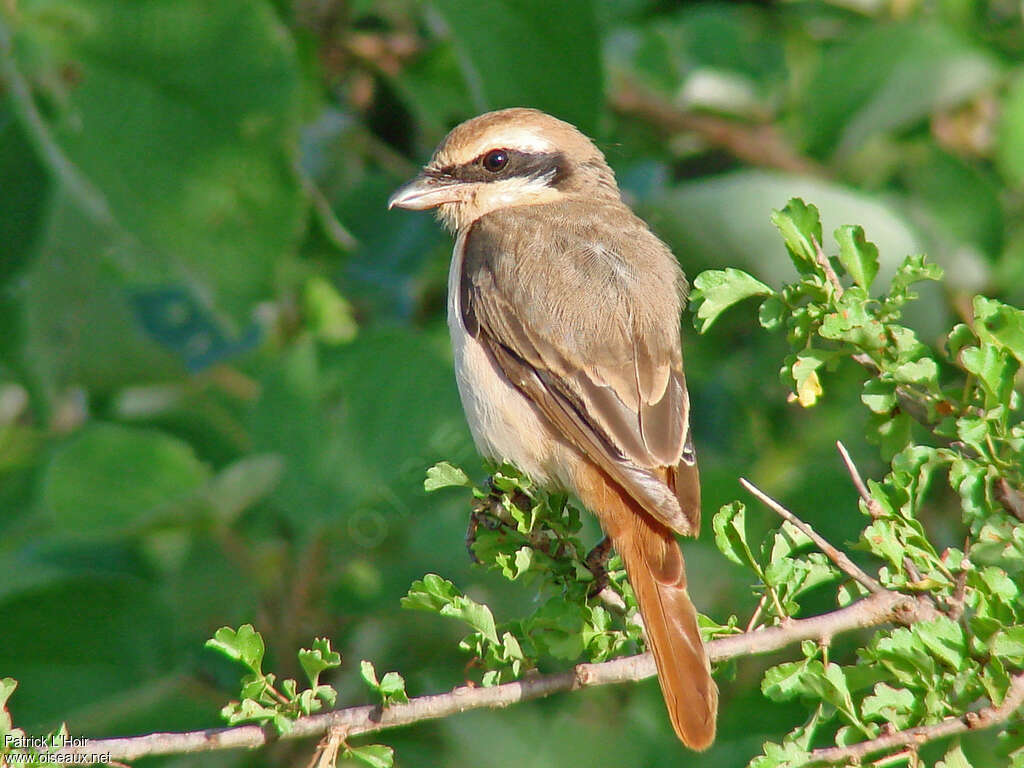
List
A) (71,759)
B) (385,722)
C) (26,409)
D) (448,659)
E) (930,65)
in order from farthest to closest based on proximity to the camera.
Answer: (26,409)
(930,65)
(448,659)
(385,722)
(71,759)

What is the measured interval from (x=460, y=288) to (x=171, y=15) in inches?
39.3

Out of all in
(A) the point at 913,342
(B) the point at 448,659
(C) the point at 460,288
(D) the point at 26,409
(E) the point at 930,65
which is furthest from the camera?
(D) the point at 26,409

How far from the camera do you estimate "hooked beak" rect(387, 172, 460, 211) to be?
12.4ft

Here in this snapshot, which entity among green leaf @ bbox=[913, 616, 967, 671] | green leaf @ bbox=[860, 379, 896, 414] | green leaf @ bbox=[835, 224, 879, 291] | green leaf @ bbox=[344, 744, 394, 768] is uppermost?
green leaf @ bbox=[835, 224, 879, 291]

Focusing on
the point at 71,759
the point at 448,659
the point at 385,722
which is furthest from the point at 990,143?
the point at 71,759

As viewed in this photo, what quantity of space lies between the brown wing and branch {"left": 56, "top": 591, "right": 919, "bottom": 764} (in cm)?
52

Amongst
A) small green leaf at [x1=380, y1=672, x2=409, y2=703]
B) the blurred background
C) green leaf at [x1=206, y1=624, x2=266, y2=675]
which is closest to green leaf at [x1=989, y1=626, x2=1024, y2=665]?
small green leaf at [x1=380, y1=672, x2=409, y2=703]

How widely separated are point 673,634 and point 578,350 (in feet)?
3.10

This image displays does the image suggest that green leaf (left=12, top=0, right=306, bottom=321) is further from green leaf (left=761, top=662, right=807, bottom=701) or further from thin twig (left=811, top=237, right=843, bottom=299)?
green leaf (left=761, top=662, right=807, bottom=701)

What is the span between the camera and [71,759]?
188 centimetres

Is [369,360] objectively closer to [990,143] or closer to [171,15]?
[171,15]

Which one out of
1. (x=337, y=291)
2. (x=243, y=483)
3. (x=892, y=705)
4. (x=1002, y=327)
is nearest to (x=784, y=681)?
(x=892, y=705)

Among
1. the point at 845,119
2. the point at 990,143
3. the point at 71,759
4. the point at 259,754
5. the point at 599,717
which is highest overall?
the point at 71,759

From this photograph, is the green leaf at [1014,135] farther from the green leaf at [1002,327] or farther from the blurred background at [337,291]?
the green leaf at [1002,327]
